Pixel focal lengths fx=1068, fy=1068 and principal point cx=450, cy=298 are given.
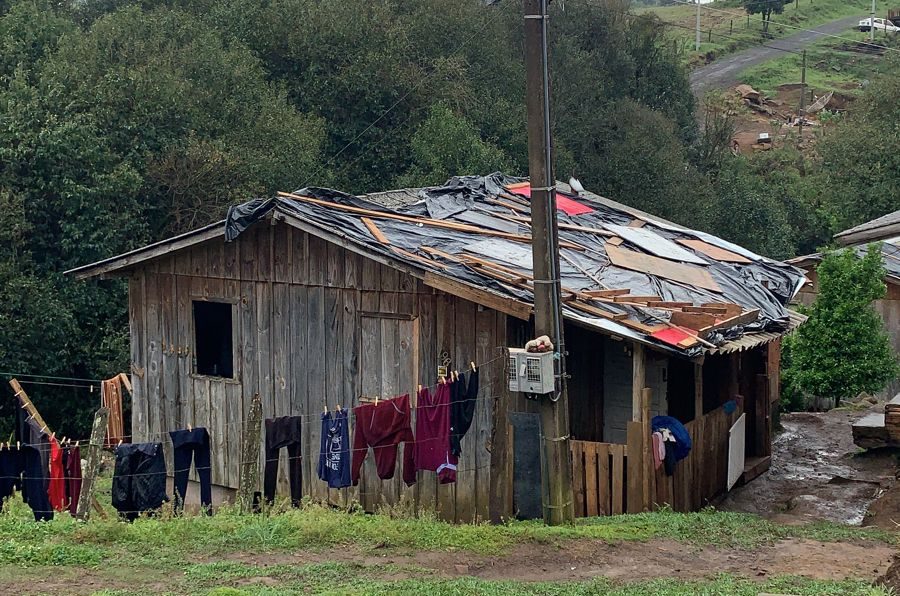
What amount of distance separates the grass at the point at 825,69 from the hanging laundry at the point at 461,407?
61.0 m

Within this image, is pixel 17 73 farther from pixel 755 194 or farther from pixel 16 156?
pixel 755 194

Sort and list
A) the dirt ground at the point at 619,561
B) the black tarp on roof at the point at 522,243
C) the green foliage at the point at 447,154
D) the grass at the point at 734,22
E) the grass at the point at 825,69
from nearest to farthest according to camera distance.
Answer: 1. the dirt ground at the point at 619,561
2. the black tarp on roof at the point at 522,243
3. the green foliage at the point at 447,154
4. the grass at the point at 825,69
5. the grass at the point at 734,22

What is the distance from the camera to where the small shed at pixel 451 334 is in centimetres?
1246

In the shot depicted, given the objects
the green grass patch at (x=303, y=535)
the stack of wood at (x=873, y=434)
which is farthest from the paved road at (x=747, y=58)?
the green grass patch at (x=303, y=535)

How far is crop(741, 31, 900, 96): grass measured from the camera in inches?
2751

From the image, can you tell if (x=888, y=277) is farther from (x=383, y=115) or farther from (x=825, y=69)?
(x=825, y=69)

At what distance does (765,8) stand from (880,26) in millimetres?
8684

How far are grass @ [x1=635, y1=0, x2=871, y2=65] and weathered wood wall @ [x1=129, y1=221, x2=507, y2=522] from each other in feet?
214

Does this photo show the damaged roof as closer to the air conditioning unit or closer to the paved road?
the air conditioning unit

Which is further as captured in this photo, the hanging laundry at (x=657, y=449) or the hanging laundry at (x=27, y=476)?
the hanging laundry at (x=657, y=449)

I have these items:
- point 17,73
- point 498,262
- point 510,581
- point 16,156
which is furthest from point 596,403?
point 17,73

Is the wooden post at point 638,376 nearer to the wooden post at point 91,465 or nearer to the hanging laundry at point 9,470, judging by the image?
the wooden post at point 91,465

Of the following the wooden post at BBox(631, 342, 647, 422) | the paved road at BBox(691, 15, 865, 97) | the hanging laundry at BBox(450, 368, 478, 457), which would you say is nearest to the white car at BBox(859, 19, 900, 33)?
the paved road at BBox(691, 15, 865, 97)

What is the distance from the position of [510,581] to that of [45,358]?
730 inches
